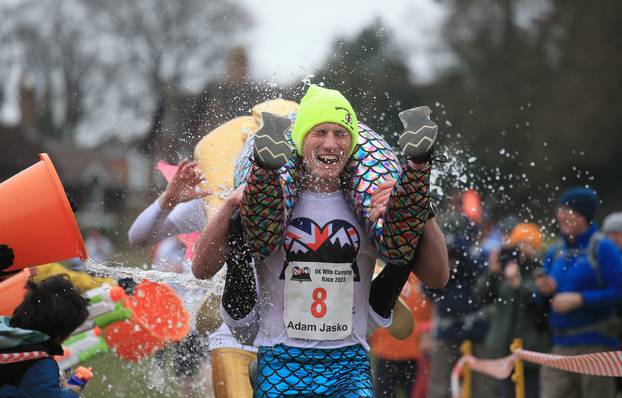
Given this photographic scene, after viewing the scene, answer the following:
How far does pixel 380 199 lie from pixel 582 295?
3583mm

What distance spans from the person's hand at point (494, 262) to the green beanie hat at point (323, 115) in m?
3.96

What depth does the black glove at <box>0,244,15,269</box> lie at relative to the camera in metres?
4.39

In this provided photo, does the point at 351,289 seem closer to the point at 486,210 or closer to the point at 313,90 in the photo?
the point at 313,90

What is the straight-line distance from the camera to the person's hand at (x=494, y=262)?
25.3 feet

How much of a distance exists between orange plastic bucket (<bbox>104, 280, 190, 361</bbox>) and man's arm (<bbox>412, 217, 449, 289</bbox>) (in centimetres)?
192

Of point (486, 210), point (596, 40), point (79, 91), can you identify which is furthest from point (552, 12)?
point (486, 210)

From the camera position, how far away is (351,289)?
3.91 metres

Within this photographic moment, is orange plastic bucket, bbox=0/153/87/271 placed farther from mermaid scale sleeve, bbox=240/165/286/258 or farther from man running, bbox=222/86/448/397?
mermaid scale sleeve, bbox=240/165/286/258

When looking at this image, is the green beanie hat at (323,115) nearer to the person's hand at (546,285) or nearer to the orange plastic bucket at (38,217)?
the orange plastic bucket at (38,217)

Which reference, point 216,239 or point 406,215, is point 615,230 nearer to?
point 406,215

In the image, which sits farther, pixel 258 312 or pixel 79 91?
pixel 79 91

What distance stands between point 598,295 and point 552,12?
24.5m

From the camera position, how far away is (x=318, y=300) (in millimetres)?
3861

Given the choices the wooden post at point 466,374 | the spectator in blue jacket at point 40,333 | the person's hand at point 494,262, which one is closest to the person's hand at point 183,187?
the spectator in blue jacket at point 40,333
